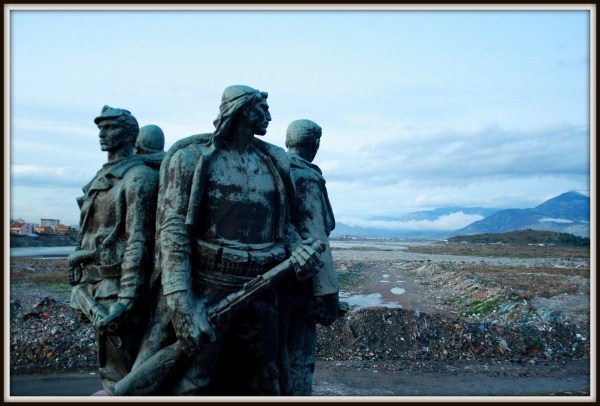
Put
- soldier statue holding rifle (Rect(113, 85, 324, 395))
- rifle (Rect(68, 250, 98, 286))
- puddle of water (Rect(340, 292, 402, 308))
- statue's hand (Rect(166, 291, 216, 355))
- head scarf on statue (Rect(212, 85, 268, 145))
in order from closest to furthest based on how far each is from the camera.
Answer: statue's hand (Rect(166, 291, 216, 355))
soldier statue holding rifle (Rect(113, 85, 324, 395))
head scarf on statue (Rect(212, 85, 268, 145))
rifle (Rect(68, 250, 98, 286))
puddle of water (Rect(340, 292, 402, 308))

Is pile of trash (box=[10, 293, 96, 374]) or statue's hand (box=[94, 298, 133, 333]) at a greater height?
statue's hand (box=[94, 298, 133, 333])

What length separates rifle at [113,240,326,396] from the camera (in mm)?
3648

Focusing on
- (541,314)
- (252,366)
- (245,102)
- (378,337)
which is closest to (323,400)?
(252,366)

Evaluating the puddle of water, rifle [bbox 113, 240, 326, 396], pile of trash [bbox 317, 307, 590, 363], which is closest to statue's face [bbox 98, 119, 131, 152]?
rifle [bbox 113, 240, 326, 396]

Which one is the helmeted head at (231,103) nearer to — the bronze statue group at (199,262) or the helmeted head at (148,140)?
the bronze statue group at (199,262)

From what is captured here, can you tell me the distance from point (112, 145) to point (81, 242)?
75 centimetres

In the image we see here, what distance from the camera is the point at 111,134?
4137 mm

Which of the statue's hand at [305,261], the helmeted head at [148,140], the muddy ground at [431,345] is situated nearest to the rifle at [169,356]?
the statue's hand at [305,261]

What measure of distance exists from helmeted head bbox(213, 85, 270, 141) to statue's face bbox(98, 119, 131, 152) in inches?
30.7

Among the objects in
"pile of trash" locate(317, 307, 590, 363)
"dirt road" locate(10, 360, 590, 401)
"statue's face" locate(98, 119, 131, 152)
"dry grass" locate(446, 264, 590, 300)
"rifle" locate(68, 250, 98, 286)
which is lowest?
"dirt road" locate(10, 360, 590, 401)

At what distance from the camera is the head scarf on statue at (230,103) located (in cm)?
377

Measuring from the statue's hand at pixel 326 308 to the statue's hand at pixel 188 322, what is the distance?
0.94m

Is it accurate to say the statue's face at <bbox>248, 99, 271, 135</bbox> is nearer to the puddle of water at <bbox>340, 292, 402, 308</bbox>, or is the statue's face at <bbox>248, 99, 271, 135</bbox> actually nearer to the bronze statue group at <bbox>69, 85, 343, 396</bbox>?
the bronze statue group at <bbox>69, 85, 343, 396</bbox>

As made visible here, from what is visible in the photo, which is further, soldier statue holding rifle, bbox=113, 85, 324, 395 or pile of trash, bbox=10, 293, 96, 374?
pile of trash, bbox=10, 293, 96, 374
